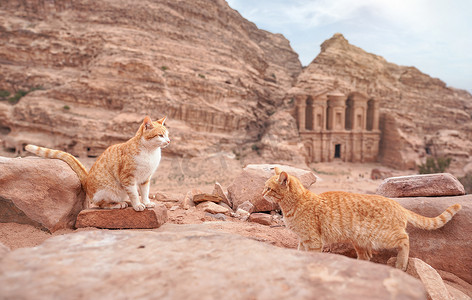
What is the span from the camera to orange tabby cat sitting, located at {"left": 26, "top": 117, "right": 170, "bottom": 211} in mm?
4852

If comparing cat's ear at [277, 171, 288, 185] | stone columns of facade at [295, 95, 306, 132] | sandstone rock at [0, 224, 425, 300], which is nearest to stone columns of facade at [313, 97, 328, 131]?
stone columns of facade at [295, 95, 306, 132]

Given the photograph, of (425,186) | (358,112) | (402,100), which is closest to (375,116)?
(358,112)

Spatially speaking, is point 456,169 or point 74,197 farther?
point 456,169

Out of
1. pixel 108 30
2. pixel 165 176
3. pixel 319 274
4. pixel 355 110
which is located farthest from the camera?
pixel 355 110

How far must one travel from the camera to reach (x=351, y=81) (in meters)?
41.3

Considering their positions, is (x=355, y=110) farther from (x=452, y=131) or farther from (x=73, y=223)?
(x=73, y=223)

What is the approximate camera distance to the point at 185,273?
2.14 m

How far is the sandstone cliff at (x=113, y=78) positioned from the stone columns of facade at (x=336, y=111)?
33.8 ft

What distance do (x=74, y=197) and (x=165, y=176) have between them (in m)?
18.1

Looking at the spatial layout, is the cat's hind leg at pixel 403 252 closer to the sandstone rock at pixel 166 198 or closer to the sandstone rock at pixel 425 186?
the sandstone rock at pixel 425 186

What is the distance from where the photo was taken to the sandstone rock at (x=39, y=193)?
486 cm

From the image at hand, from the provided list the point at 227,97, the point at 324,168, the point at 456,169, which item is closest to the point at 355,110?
the point at 324,168

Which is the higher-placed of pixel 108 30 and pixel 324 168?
pixel 108 30

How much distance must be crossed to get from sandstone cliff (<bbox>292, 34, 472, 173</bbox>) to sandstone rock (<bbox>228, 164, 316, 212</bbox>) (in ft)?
98.0
